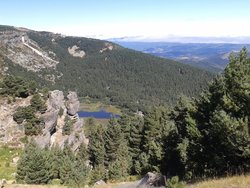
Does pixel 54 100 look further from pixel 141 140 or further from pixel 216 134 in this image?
pixel 216 134

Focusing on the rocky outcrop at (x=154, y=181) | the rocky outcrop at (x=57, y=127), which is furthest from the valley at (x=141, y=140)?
the rocky outcrop at (x=57, y=127)

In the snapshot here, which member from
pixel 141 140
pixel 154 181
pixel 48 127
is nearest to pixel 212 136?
pixel 154 181

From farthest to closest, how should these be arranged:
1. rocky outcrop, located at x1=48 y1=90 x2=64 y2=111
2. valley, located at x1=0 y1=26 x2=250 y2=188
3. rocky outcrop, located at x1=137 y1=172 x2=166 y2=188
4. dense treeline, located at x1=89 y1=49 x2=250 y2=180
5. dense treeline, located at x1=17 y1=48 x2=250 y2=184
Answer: rocky outcrop, located at x1=48 y1=90 x2=64 y2=111 < valley, located at x1=0 y1=26 x2=250 y2=188 < dense treeline, located at x1=17 y1=48 x2=250 y2=184 < dense treeline, located at x1=89 y1=49 x2=250 y2=180 < rocky outcrop, located at x1=137 y1=172 x2=166 y2=188

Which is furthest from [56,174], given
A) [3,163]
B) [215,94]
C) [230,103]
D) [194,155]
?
[230,103]

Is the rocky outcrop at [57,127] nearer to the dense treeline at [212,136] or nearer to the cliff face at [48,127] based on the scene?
the cliff face at [48,127]

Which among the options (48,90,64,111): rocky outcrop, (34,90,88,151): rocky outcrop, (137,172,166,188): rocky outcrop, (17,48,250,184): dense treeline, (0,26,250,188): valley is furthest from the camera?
(48,90,64,111): rocky outcrop

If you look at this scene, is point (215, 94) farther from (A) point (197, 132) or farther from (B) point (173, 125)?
(B) point (173, 125)

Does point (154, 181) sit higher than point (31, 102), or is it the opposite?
point (154, 181)

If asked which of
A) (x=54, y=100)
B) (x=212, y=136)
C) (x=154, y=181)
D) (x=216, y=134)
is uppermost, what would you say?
(x=216, y=134)

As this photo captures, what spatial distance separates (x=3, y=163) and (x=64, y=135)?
44.5m

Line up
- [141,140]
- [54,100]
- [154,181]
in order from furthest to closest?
[54,100] < [141,140] < [154,181]

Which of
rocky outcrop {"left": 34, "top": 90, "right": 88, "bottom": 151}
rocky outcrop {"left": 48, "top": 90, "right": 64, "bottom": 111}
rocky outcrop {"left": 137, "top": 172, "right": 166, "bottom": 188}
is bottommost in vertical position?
rocky outcrop {"left": 34, "top": 90, "right": 88, "bottom": 151}

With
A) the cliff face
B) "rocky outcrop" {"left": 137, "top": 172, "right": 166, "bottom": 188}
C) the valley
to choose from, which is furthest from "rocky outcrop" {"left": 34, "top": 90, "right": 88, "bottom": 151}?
"rocky outcrop" {"left": 137, "top": 172, "right": 166, "bottom": 188}

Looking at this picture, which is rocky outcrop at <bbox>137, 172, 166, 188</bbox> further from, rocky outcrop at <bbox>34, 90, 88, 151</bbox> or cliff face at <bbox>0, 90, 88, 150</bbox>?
rocky outcrop at <bbox>34, 90, 88, 151</bbox>
